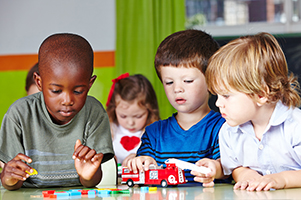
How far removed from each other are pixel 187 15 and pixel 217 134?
7.34 ft

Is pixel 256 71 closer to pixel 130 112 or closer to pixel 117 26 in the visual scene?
pixel 130 112

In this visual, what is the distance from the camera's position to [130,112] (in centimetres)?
203

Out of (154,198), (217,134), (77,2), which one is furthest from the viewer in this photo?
(77,2)

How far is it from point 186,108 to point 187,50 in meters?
0.19

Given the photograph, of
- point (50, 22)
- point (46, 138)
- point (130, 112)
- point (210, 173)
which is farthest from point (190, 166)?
point (50, 22)

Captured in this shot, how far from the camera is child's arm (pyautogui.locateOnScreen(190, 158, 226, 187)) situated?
1021 mm

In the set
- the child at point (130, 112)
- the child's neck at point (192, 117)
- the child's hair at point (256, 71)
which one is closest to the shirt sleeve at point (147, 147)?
the child's neck at point (192, 117)

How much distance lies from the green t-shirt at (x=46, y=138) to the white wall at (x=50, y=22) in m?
2.10

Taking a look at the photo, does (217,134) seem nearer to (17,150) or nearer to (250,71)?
(250,71)

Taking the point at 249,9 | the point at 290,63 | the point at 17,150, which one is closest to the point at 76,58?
the point at 17,150

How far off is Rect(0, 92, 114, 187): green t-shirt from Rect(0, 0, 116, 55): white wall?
2100mm

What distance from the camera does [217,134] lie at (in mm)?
1214

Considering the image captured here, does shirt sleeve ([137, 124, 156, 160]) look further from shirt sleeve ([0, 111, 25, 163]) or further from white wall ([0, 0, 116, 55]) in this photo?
white wall ([0, 0, 116, 55])

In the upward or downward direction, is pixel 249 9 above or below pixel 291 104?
above
